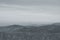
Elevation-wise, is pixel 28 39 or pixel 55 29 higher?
pixel 55 29

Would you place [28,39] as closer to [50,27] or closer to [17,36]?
[17,36]

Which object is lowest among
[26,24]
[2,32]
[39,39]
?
[39,39]

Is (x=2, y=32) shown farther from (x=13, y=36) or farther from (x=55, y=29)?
(x=55, y=29)

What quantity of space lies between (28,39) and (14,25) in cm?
50

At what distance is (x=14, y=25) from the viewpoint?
2.88 metres

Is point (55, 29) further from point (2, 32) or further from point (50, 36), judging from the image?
point (2, 32)

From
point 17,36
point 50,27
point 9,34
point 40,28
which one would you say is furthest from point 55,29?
point 9,34

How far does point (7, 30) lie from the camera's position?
280 centimetres

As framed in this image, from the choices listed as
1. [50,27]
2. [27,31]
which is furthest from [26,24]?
[50,27]

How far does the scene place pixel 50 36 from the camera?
293 cm

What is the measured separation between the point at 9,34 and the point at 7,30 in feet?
0.42

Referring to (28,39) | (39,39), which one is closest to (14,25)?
(28,39)

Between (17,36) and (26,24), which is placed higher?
(26,24)

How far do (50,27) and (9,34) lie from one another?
41.0 inches
